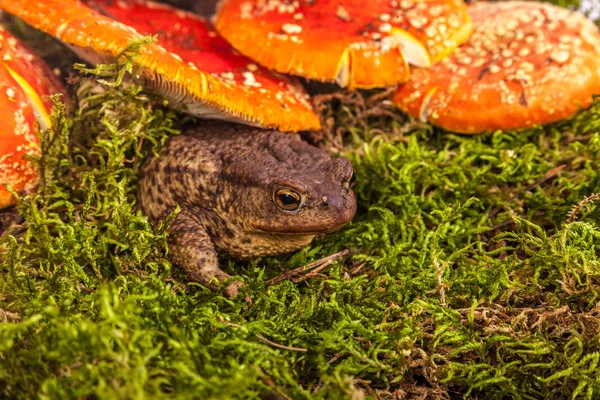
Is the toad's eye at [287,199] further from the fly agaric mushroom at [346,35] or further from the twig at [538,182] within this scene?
the twig at [538,182]

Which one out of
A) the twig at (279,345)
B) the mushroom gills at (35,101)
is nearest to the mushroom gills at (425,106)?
the twig at (279,345)

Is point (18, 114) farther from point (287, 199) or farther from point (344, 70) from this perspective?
point (344, 70)

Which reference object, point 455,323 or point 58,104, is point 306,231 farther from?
point 58,104

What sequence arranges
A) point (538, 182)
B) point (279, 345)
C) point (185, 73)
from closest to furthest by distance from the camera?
point (279, 345) → point (185, 73) → point (538, 182)

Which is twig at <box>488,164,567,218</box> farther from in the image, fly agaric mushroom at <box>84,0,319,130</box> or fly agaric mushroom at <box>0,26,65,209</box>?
fly agaric mushroom at <box>0,26,65,209</box>

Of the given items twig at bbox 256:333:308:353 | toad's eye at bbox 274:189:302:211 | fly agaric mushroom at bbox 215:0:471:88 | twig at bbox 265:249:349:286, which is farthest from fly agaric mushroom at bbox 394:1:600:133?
twig at bbox 256:333:308:353

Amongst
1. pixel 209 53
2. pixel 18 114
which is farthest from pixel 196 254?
pixel 209 53

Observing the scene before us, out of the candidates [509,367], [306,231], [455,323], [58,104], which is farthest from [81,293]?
[509,367]
